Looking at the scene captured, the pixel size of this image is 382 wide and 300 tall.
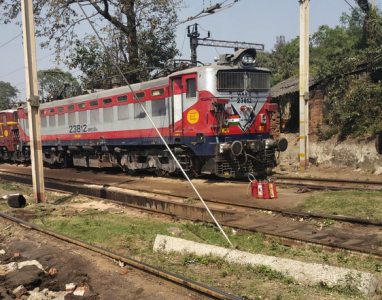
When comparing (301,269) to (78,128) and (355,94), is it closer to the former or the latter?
(355,94)

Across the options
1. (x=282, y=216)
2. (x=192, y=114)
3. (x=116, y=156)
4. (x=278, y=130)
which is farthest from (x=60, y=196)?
(x=278, y=130)

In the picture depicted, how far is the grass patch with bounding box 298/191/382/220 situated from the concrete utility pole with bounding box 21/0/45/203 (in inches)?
309

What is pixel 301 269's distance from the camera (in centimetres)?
495

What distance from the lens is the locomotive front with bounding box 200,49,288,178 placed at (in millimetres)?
12609

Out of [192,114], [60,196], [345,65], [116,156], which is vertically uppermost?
[345,65]

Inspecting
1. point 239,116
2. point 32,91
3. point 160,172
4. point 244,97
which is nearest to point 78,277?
point 32,91

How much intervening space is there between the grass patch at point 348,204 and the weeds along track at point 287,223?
495 mm

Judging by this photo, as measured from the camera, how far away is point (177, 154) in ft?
45.8

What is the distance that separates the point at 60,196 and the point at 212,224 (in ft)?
24.0

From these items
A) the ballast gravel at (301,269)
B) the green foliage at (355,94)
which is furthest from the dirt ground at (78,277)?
the green foliage at (355,94)

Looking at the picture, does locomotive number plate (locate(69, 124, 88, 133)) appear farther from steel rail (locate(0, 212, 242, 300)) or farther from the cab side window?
steel rail (locate(0, 212, 242, 300))

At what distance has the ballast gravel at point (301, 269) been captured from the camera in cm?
446

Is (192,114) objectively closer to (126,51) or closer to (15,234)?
(15,234)

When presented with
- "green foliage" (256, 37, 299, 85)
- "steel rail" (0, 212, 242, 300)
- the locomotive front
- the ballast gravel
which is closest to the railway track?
the locomotive front
